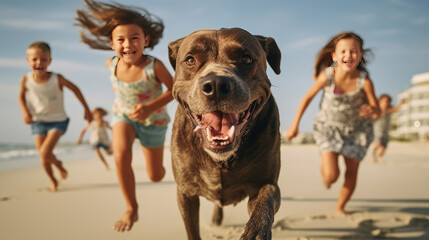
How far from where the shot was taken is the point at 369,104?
4.45 m

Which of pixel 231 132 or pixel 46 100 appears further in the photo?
pixel 46 100

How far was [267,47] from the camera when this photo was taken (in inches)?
111

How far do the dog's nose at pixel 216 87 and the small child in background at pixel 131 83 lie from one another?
1280mm

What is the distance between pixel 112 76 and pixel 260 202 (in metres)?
2.28

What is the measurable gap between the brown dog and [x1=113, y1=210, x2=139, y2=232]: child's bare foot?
1.11 m

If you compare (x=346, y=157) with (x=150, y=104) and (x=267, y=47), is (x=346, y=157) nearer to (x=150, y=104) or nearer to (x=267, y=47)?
(x=267, y=47)

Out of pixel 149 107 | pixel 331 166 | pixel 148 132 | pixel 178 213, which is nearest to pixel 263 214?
pixel 149 107

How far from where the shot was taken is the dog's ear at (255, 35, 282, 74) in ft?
9.20

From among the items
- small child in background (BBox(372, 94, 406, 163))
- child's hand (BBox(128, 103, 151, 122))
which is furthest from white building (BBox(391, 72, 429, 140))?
child's hand (BBox(128, 103, 151, 122))

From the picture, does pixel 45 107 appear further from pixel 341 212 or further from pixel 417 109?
pixel 417 109

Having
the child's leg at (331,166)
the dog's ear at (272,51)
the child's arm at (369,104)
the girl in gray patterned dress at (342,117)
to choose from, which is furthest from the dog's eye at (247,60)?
the child's leg at (331,166)

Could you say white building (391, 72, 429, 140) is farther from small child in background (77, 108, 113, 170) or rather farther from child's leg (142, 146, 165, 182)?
child's leg (142, 146, 165, 182)

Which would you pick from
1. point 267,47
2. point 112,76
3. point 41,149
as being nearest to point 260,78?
point 267,47

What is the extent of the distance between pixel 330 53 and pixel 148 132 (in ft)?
7.18
